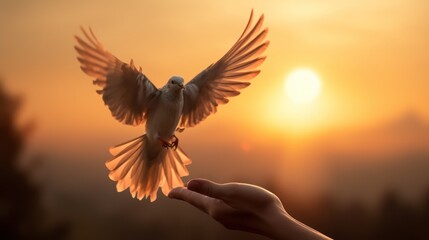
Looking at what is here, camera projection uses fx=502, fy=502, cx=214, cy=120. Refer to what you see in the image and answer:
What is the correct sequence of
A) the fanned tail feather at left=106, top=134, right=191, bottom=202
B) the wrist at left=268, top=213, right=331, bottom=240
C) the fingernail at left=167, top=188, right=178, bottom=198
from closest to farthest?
the wrist at left=268, top=213, right=331, bottom=240 < the fingernail at left=167, top=188, right=178, bottom=198 < the fanned tail feather at left=106, top=134, right=191, bottom=202

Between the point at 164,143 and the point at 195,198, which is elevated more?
the point at 164,143

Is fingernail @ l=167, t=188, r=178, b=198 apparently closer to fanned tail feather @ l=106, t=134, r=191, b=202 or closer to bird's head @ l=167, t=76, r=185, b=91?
fanned tail feather @ l=106, t=134, r=191, b=202

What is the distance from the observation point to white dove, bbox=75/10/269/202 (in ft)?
8.06

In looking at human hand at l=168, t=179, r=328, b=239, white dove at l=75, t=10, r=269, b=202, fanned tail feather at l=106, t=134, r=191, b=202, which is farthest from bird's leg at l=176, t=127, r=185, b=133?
human hand at l=168, t=179, r=328, b=239

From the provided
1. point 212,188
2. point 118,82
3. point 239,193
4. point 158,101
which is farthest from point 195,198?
point 118,82

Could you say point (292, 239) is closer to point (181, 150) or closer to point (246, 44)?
point (181, 150)

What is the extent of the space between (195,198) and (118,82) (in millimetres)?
696

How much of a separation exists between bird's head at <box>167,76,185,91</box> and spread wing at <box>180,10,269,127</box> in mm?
346

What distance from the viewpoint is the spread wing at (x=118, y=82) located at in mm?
2369

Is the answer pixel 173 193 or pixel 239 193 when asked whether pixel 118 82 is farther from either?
pixel 239 193

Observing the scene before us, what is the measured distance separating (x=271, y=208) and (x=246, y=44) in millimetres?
1200

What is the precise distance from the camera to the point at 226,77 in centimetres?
308

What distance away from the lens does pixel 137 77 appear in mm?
2541

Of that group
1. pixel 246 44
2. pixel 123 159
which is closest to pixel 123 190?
pixel 123 159
